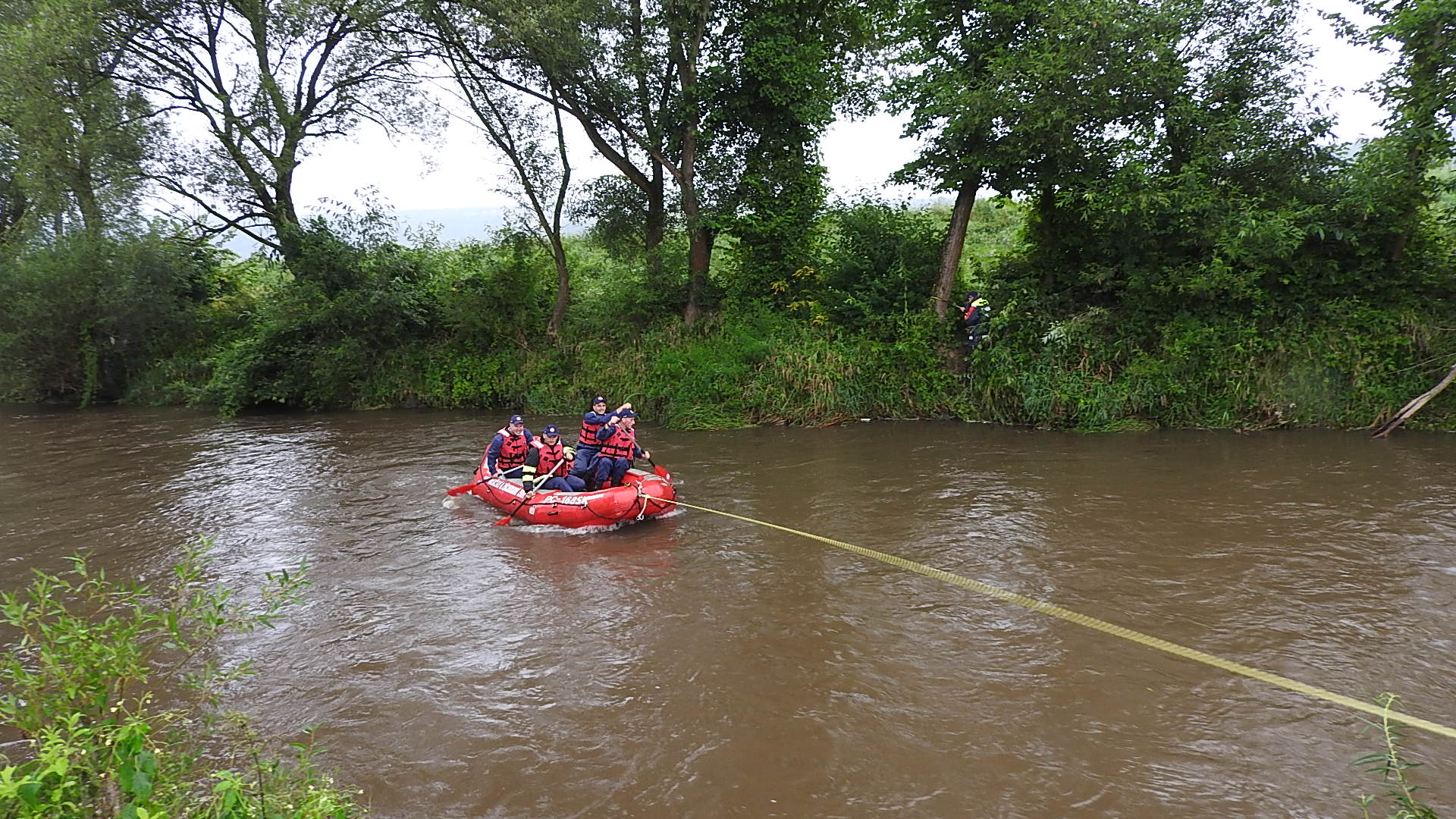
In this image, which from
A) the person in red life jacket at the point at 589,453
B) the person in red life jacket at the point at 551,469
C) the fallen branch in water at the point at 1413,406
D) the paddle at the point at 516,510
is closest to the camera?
the paddle at the point at 516,510

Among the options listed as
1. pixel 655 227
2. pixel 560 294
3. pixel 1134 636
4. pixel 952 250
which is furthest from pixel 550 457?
pixel 655 227

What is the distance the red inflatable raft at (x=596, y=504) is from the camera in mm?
8789

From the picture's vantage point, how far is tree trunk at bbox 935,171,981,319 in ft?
45.7

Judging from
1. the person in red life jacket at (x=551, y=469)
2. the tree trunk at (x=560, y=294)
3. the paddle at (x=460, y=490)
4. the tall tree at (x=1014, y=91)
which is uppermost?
the tall tree at (x=1014, y=91)

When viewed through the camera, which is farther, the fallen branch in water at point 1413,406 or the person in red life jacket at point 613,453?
the fallen branch in water at point 1413,406

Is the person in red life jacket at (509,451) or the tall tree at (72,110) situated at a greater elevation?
the tall tree at (72,110)

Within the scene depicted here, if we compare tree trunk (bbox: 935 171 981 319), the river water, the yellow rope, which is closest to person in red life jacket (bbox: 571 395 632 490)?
the river water

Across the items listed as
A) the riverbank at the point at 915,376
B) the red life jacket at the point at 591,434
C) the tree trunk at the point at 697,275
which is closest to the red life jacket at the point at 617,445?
the red life jacket at the point at 591,434

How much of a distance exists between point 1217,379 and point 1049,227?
11.8 feet

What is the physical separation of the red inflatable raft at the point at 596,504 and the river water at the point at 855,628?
0.84 ft

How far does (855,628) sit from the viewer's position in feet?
20.2

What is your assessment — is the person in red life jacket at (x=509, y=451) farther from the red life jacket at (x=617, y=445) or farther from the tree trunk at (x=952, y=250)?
the tree trunk at (x=952, y=250)

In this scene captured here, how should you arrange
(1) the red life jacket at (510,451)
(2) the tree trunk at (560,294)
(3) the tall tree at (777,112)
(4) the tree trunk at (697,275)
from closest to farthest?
(1) the red life jacket at (510,451)
(3) the tall tree at (777,112)
(4) the tree trunk at (697,275)
(2) the tree trunk at (560,294)

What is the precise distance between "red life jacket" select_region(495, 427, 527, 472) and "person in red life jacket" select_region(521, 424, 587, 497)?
352mm
